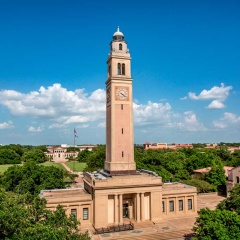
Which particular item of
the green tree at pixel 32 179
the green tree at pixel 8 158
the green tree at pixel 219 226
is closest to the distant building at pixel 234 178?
the green tree at pixel 219 226

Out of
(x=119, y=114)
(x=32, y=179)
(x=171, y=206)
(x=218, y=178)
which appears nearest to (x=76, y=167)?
(x=32, y=179)

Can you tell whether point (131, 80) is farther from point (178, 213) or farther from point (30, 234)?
point (30, 234)

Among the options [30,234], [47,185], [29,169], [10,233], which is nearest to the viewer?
[30,234]

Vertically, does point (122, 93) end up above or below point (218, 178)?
above

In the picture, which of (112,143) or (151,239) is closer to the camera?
(151,239)

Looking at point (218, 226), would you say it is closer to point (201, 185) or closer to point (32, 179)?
point (201, 185)

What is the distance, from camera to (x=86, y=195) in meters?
38.4

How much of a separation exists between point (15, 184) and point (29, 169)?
212 inches

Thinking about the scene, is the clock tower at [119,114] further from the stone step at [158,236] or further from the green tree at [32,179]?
the green tree at [32,179]

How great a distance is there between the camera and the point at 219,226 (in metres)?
23.5

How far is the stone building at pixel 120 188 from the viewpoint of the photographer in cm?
3759

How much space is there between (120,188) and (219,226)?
1690 centimetres

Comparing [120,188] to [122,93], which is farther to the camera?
[122,93]

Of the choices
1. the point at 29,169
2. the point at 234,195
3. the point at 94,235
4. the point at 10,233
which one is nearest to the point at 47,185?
the point at 29,169
